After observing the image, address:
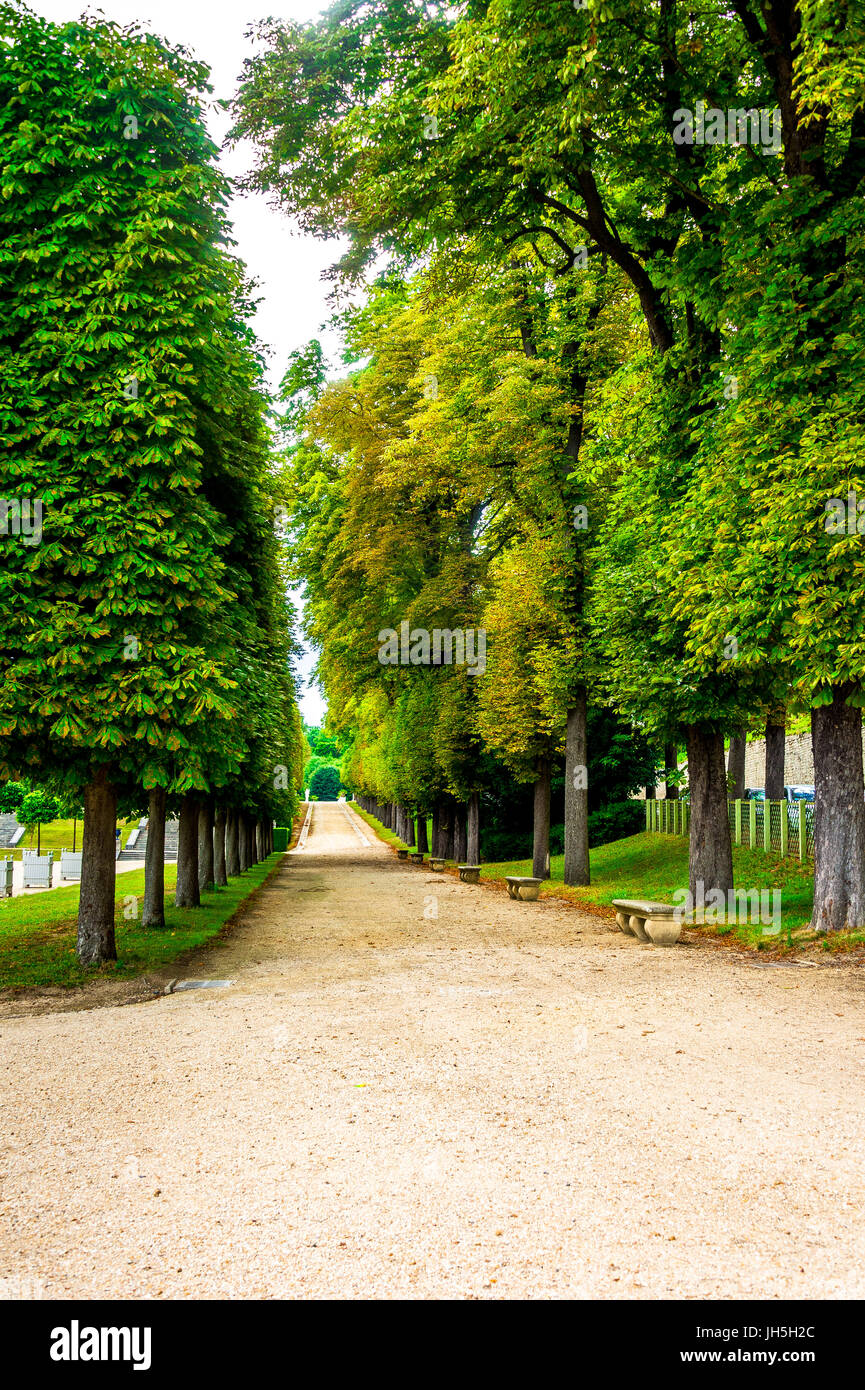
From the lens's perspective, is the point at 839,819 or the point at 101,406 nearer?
the point at 101,406

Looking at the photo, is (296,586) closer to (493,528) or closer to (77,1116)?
(493,528)

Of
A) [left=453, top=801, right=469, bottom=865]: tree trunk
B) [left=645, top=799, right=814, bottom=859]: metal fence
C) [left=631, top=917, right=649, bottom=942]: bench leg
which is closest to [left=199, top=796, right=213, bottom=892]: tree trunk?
[left=645, top=799, right=814, bottom=859]: metal fence

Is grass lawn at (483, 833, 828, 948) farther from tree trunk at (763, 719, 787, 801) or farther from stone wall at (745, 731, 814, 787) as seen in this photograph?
stone wall at (745, 731, 814, 787)

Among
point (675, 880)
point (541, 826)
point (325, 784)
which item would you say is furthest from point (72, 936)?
point (325, 784)

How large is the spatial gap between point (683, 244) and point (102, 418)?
8670 millimetres

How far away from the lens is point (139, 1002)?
999 centimetres

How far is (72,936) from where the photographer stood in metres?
14.9

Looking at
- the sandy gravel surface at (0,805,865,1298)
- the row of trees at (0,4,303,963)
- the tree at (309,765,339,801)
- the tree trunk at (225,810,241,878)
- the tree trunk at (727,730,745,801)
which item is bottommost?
the tree at (309,765,339,801)

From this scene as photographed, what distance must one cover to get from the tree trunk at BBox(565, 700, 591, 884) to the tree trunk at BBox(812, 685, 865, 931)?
9728mm

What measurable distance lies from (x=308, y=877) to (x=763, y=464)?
73.0 ft

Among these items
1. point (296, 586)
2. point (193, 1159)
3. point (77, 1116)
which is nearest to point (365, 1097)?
point (193, 1159)

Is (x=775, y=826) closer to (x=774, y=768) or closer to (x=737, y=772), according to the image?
(x=774, y=768)

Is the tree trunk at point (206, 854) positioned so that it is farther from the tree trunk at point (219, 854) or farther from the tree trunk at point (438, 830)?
the tree trunk at point (438, 830)

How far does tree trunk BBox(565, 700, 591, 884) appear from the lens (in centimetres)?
2189
